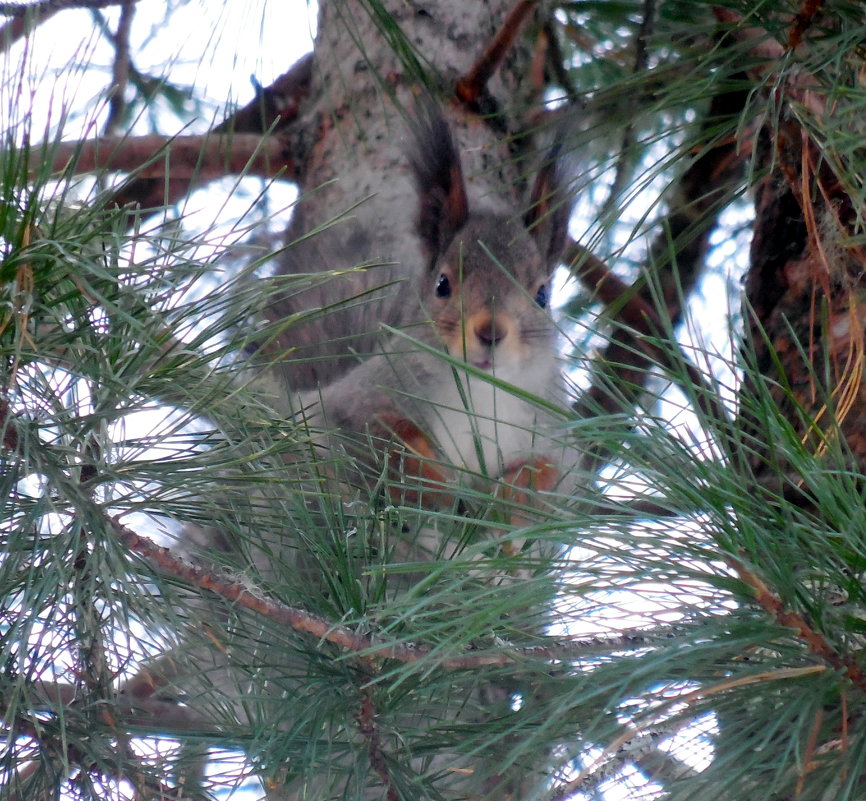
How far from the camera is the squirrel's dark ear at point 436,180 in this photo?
4.15 ft

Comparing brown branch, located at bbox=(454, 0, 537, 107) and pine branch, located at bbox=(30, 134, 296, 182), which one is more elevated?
pine branch, located at bbox=(30, 134, 296, 182)

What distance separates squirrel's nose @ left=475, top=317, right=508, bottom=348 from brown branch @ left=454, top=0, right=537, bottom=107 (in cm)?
33

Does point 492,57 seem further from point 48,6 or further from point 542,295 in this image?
point 48,6

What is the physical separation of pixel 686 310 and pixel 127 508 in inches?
15.4

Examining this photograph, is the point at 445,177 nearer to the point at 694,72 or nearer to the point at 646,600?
the point at 694,72

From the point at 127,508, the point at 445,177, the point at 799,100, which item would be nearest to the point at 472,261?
the point at 445,177

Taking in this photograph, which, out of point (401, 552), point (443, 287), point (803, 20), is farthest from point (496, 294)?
point (803, 20)

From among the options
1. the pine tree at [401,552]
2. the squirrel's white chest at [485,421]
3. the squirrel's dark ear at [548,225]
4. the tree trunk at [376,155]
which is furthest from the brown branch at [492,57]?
the squirrel's white chest at [485,421]

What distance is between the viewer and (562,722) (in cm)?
64

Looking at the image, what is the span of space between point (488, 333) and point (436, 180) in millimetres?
255

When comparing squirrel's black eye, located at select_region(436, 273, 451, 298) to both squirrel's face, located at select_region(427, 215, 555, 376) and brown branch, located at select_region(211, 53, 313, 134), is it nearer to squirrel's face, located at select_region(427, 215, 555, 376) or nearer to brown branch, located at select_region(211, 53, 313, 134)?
squirrel's face, located at select_region(427, 215, 555, 376)

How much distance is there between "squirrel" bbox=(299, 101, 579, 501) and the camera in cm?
124

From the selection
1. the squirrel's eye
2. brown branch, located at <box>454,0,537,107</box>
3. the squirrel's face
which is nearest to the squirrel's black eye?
the squirrel's face

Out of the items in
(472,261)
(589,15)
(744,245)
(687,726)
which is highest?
(589,15)
